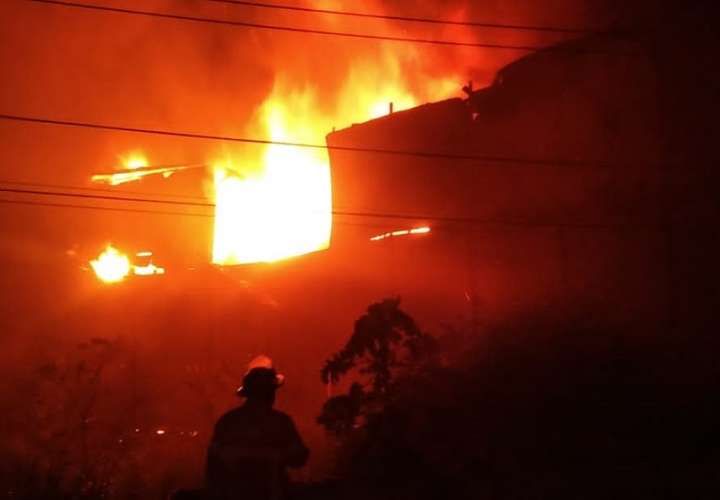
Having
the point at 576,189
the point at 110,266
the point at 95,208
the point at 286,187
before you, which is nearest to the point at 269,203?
the point at 286,187

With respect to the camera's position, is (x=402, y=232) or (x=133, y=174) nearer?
(x=402, y=232)

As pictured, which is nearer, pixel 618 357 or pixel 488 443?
pixel 488 443

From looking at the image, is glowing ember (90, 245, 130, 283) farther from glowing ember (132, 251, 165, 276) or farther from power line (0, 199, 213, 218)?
power line (0, 199, 213, 218)

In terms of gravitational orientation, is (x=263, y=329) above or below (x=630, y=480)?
above

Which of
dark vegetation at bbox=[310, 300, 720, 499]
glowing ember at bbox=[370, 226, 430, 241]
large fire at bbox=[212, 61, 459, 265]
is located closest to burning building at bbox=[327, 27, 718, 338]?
glowing ember at bbox=[370, 226, 430, 241]

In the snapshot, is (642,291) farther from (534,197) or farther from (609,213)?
(534,197)

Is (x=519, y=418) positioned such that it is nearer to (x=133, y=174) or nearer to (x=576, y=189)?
(x=576, y=189)

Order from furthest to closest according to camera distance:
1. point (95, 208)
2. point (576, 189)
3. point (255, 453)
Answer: point (95, 208) → point (576, 189) → point (255, 453)

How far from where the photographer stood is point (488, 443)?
8.99 meters

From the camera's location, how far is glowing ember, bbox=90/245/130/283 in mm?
25328

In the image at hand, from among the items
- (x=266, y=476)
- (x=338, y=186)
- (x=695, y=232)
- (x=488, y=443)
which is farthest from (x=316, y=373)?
(x=266, y=476)

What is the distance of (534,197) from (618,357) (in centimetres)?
634

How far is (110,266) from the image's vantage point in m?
25.5

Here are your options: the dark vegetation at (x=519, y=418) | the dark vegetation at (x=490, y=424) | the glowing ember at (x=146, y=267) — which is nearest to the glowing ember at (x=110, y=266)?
the glowing ember at (x=146, y=267)
